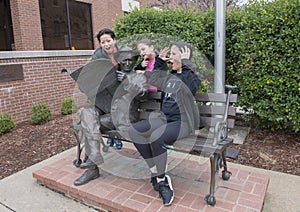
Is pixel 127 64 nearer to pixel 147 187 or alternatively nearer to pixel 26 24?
pixel 147 187

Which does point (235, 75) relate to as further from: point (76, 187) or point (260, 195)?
point (76, 187)

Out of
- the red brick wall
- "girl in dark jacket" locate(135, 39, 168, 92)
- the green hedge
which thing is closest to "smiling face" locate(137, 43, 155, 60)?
"girl in dark jacket" locate(135, 39, 168, 92)

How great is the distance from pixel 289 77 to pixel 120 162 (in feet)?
7.85

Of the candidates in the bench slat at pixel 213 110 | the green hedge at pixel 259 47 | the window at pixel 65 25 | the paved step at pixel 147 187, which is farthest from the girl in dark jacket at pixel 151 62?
the window at pixel 65 25

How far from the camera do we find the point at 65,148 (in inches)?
153

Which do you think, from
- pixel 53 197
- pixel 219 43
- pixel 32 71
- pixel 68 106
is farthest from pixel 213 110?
pixel 32 71

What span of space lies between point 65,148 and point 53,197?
140cm

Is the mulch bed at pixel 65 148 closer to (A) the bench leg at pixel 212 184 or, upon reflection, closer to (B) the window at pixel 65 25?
(A) the bench leg at pixel 212 184

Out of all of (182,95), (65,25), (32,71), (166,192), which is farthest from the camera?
(65,25)

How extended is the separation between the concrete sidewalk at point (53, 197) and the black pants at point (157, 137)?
2.46 ft

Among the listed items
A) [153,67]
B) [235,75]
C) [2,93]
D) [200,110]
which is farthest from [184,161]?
[2,93]

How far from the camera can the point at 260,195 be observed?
2.23 m

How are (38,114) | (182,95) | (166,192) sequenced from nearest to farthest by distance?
(166,192), (182,95), (38,114)

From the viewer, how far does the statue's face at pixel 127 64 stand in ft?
8.36
